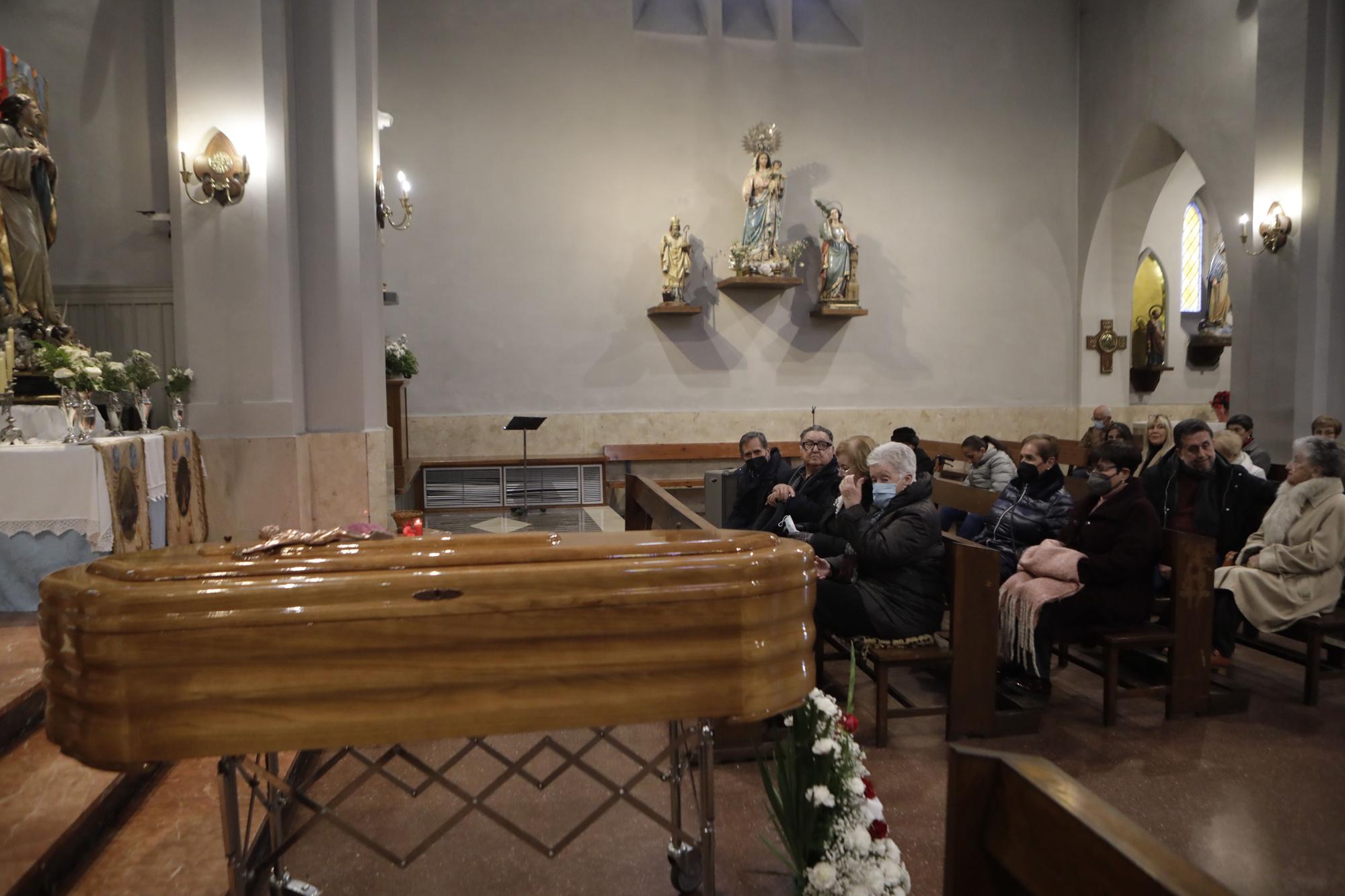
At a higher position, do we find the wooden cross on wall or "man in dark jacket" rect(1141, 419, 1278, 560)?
the wooden cross on wall

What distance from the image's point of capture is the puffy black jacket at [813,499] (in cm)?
473

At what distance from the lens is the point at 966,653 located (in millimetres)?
3645

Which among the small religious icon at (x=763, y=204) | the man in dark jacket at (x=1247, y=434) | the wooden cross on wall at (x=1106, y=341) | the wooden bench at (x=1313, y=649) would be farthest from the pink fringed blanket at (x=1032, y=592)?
the wooden cross on wall at (x=1106, y=341)

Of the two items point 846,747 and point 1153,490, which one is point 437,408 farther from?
point 846,747

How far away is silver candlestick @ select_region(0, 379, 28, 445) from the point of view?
4.29 m

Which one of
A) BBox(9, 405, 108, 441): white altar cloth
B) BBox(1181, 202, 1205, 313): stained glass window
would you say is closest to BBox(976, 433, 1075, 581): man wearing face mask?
BBox(9, 405, 108, 441): white altar cloth

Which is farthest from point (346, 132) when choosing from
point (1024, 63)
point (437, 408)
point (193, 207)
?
point (1024, 63)

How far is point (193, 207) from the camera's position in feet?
17.9

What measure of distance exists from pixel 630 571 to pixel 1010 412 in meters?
10.5

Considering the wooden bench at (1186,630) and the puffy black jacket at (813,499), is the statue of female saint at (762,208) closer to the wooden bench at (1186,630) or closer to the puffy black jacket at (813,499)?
the puffy black jacket at (813,499)

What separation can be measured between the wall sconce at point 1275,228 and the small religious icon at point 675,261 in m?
5.58

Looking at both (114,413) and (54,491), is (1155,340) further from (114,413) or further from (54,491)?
(54,491)

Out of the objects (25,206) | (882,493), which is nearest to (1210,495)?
(882,493)

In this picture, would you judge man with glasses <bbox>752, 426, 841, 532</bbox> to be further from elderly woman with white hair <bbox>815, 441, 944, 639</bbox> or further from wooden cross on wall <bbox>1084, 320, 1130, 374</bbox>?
wooden cross on wall <bbox>1084, 320, 1130, 374</bbox>
